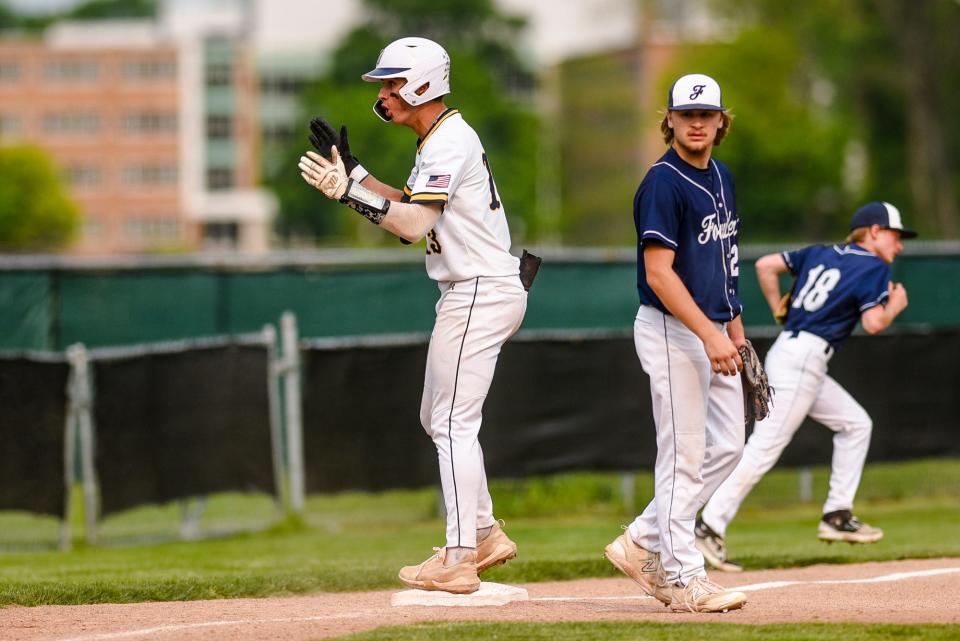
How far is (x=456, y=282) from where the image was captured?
25.8 feet

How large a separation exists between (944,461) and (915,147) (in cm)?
4089

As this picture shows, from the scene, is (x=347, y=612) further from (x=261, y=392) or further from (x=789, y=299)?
(x=261, y=392)

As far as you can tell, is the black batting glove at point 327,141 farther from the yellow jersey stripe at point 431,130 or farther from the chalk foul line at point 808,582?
the chalk foul line at point 808,582

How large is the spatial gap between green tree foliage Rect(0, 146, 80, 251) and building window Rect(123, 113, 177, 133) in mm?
17705

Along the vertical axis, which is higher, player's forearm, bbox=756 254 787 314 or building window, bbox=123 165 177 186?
building window, bbox=123 165 177 186

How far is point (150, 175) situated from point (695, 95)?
5219 inches

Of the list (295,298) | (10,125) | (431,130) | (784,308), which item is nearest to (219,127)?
(10,125)

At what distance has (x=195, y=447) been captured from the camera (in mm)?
13266

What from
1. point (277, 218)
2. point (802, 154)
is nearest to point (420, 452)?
point (802, 154)

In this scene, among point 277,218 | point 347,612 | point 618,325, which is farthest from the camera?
point 277,218

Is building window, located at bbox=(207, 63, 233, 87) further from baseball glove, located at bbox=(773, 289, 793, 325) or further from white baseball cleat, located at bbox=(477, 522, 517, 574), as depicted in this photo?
white baseball cleat, located at bbox=(477, 522, 517, 574)

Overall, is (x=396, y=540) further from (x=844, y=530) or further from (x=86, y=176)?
(x=86, y=176)

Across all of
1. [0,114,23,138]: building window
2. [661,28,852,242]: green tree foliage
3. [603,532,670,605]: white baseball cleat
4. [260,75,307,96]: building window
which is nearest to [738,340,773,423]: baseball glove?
[603,532,670,605]: white baseball cleat

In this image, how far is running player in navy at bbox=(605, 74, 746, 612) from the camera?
24.7ft
